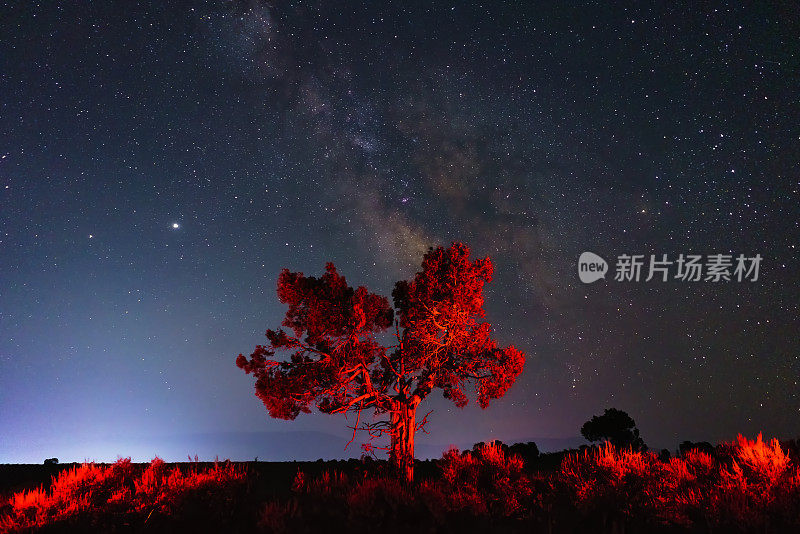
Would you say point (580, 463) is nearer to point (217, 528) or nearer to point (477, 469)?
point (477, 469)

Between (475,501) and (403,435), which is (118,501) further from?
(475,501)

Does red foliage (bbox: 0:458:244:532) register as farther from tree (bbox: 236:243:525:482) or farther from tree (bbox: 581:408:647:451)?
tree (bbox: 581:408:647:451)

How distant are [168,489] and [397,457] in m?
6.76

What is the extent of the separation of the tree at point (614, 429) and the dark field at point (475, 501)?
3430 cm

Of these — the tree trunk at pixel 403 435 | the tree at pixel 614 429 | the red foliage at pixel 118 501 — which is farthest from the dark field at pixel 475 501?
the tree at pixel 614 429

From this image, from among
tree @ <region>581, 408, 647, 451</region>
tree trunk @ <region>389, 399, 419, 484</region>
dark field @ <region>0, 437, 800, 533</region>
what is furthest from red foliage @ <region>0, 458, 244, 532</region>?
tree @ <region>581, 408, 647, 451</region>

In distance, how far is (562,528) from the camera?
973 centimetres

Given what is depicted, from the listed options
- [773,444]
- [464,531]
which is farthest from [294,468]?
[773,444]

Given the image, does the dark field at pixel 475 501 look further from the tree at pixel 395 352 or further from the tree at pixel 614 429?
the tree at pixel 614 429

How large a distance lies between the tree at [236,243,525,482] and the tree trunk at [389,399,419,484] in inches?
1.3

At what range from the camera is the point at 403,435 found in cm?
1647

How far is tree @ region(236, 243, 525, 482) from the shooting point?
1680cm

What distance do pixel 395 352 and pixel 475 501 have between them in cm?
600

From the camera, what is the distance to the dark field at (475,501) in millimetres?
9805
